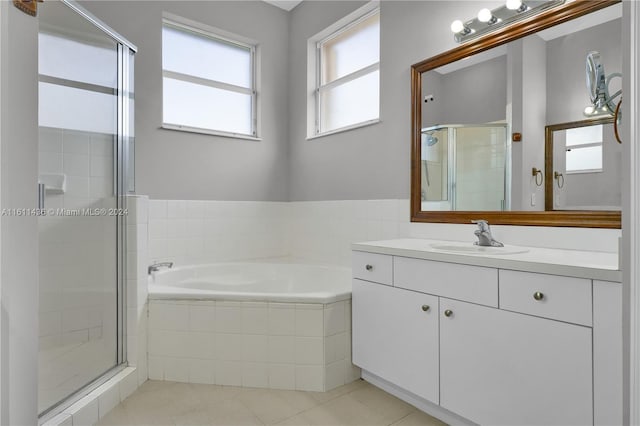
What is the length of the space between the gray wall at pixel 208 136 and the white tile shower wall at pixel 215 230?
99mm

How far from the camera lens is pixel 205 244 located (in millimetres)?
3066

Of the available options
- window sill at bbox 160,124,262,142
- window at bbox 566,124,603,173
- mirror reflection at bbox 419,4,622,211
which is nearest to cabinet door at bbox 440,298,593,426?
mirror reflection at bbox 419,4,622,211

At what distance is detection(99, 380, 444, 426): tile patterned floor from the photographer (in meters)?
1.65

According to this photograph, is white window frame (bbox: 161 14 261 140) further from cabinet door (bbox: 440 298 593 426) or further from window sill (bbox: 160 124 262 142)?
A: cabinet door (bbox: 440 298 593 426)

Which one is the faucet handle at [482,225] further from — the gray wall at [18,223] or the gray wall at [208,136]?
the gray wall at [208,136]

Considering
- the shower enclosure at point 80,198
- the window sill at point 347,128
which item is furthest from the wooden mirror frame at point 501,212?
the shower enclosure at point 80,198

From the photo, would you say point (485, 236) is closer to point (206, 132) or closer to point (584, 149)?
point (584, 149)

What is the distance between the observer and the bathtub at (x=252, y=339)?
1.92 meters

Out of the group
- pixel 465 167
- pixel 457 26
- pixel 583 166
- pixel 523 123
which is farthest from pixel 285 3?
pixel 583 166

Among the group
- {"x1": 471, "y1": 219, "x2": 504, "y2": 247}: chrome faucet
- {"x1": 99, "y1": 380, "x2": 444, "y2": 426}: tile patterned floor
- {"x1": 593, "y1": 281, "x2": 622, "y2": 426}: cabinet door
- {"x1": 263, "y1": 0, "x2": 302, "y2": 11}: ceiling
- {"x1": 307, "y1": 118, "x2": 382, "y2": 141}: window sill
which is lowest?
{"x1": 99, "y1": 380, "x2": 444, "y2": 426}: tile patterned floor

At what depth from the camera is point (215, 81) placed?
127 inches

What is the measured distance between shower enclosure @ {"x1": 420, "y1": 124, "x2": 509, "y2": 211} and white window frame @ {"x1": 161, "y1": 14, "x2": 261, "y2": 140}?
1743 mm

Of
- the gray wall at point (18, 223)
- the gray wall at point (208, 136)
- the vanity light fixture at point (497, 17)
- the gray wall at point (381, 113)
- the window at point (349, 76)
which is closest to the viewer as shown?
the gray wall at point (18, 223)

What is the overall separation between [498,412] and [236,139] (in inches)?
109
